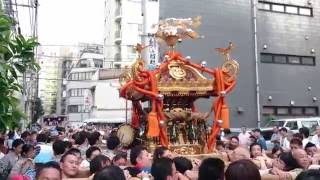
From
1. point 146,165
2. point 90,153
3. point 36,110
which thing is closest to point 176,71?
point 90,153

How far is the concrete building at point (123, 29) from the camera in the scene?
151 feet

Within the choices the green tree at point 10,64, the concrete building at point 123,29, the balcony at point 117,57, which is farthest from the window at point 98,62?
the green tree at point 10,64

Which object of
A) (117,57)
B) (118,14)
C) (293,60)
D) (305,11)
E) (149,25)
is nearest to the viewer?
(149,25)

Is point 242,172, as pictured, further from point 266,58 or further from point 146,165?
point 266,58

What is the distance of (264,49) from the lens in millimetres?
24188

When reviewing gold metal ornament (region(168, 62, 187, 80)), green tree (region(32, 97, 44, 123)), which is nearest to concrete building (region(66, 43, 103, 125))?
green tree (region(32, 97, 44, 123))

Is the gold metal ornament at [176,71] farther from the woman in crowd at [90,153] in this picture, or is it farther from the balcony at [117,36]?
the balcony at [117,36]

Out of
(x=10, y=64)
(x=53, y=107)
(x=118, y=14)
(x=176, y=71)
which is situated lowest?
(x=53, y=107)

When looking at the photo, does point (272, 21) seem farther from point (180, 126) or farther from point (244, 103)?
point (180, 126)

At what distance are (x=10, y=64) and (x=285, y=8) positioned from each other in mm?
22397

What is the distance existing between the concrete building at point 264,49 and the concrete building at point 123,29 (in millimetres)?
21500

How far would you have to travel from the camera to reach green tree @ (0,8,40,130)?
514 cm

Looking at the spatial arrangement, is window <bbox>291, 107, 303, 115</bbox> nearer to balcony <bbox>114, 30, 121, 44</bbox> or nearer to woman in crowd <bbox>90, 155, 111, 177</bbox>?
woman in crowd <bbox>90, 155, 111, 177</bbox>

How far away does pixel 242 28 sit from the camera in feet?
77.9
